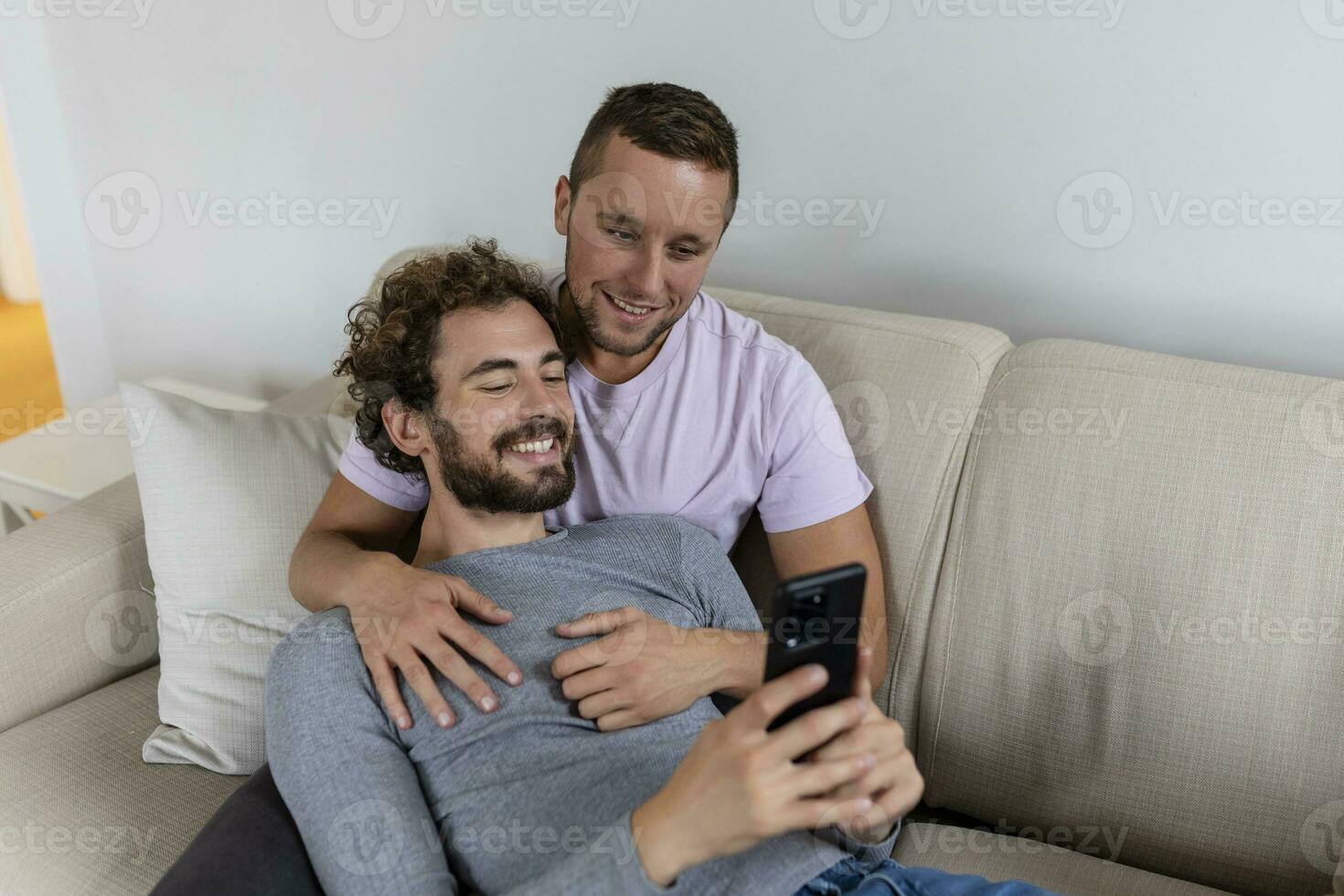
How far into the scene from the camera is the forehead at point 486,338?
1474 millimetres

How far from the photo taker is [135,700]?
172 centimetres

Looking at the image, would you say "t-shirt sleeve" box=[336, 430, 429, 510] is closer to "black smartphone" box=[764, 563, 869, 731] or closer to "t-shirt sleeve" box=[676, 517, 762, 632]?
"t-shirt sleeve" box=[676, 517, 762, 632]

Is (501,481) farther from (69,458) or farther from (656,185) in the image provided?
(69,458)

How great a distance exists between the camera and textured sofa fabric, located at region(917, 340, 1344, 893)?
1.39 meters

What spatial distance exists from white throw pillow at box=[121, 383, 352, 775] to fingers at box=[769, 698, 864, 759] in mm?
923

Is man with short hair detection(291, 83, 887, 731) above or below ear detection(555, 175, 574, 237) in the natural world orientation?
below

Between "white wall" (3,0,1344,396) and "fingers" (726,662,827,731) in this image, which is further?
"white wall" (3,0,1344,396)

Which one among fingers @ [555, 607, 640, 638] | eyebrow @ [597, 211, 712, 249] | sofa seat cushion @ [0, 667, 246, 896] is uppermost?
eyebrow @ [597, 211, 712, 249]

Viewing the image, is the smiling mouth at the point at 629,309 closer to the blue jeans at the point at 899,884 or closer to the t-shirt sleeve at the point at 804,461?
the t-shirt sleeve at the point at 804,461

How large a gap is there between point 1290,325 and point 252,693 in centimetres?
156

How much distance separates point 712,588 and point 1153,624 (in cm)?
56

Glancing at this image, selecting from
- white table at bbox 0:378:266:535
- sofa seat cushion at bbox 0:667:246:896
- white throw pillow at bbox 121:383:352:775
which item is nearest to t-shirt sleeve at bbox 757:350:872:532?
white throw pillow at bbox 121:383:352:775

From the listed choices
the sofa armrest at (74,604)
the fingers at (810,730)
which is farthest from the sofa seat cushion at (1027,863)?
the sofa armrest at (74,604)

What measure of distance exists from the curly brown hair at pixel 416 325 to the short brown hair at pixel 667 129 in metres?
0.17
